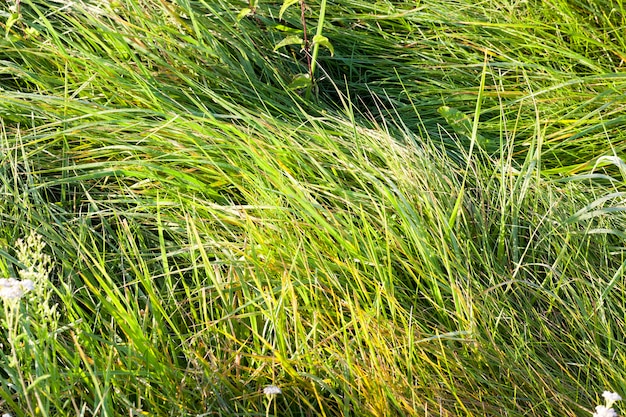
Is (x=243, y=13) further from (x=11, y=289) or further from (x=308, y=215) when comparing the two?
(x=11, y=289)

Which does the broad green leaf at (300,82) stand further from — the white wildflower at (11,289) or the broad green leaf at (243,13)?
the white wildflower at (11,289)

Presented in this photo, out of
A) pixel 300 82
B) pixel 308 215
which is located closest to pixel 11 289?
pixel 308 215

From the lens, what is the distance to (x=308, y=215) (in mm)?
2051

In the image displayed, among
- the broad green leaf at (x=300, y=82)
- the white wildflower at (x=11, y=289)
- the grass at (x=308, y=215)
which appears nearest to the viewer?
the white wildflower at (x=11, y=289)

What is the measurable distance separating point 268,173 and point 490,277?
2.00ft

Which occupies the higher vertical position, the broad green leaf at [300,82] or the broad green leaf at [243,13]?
the broad green leaf at [243,13]

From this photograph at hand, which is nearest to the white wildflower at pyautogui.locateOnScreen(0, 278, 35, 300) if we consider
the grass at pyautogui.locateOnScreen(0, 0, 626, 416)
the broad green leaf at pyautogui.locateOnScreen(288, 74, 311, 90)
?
the grass at pyautogui.locateOnScreen(0, 0, 626, 416)

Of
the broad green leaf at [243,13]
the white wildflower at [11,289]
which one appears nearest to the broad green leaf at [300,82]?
the broad green leaf at [243,13]

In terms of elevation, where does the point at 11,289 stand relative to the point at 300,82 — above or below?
above

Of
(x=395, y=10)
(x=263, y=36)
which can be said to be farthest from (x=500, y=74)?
(x=263, y=36)

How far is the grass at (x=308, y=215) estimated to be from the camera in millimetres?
1719

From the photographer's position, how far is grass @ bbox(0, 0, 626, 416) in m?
1.72

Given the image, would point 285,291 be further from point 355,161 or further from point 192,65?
point 192,65

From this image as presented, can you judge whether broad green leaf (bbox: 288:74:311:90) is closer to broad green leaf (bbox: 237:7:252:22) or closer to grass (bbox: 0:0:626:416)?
grass (bbox: 0:0:626:416)
